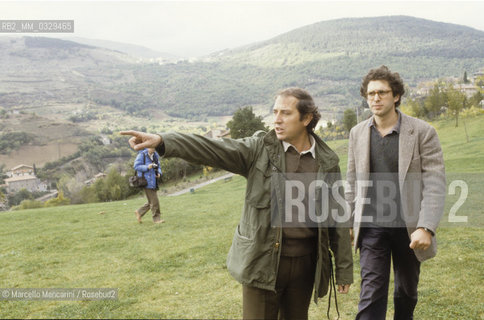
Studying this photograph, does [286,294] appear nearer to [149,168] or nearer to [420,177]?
[420,177]

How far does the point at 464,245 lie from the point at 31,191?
83.5 meters

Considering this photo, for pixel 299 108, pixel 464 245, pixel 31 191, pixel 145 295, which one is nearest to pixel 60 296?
pixel 145 295

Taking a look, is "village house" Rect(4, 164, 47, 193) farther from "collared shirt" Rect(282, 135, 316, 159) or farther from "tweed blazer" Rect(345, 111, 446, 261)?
"tweed blazer" Rect(345, 111, 446, 261)

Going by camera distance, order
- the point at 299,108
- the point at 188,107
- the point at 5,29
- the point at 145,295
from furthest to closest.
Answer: the point at 188,107, the point at 5,29, the point at 145,295, the point at 299,108

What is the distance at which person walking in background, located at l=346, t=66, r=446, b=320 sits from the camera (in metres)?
3.20

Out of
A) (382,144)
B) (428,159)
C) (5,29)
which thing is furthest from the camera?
(5,29)

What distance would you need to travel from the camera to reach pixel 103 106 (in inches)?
7151

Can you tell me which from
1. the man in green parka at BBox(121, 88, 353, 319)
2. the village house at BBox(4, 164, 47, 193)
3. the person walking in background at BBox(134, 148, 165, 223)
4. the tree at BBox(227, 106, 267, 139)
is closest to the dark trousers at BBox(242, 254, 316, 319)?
the man in green parka at BBox(121, 88, 353, 319)

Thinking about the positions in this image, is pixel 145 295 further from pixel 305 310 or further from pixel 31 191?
pixel 31 191

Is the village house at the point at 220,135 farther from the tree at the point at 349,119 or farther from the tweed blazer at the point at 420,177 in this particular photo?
the tree at the point at 349,119

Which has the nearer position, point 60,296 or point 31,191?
point 60,296

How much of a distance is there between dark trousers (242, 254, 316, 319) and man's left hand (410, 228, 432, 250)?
0.83 metres

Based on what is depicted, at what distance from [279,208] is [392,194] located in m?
1.26

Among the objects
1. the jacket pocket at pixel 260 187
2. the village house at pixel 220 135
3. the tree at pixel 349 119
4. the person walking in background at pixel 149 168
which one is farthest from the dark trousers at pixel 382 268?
the tree at pixel 349 119
